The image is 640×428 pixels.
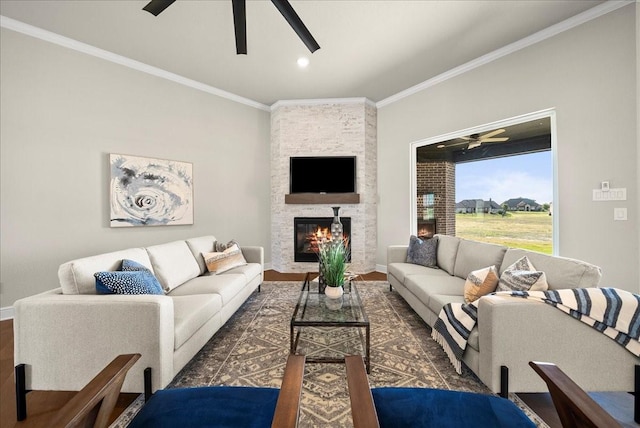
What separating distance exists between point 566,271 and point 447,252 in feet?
4.79

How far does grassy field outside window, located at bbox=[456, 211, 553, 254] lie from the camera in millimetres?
3209

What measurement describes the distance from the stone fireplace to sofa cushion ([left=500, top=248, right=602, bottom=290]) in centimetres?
291

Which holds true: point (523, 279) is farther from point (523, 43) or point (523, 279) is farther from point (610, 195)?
point (523, 43)

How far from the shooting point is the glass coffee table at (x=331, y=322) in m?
1.94

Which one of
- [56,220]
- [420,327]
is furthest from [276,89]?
[420,327]

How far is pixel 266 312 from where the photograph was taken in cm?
305

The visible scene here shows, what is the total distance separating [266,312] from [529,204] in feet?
11.3

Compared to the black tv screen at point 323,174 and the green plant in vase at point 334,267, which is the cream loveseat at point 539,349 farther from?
the black tv screen at point 323,174

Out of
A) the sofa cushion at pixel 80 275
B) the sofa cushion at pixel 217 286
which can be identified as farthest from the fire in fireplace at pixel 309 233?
→ the sofa cushion at pixel 80 275

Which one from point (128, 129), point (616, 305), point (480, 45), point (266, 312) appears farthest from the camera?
point (128, 129)

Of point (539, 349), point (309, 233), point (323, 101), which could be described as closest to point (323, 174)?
point (309, 233)

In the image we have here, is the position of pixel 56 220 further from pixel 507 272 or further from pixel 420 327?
pixel 507 272

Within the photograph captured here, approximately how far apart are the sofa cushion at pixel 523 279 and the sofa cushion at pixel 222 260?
278 centimetres

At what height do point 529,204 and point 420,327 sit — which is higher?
point 529,204
